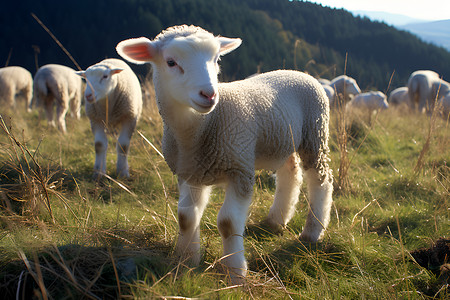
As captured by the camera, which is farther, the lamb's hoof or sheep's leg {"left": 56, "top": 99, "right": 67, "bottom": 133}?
sheep's leg {"left": 56, "top": 99, "right": 67, "bottom": 133}

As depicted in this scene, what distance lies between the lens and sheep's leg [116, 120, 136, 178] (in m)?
4.30

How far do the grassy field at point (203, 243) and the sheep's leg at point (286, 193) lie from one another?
0.12 meters

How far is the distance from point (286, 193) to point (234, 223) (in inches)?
42.6

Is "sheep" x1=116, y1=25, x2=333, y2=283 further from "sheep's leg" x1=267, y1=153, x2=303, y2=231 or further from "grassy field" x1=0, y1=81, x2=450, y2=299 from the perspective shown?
"sheep's leg" x1=267, y1=153, x2=303, y2=231

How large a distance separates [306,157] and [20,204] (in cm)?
232

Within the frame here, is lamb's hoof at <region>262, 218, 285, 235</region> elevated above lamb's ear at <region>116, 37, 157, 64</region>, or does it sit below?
below

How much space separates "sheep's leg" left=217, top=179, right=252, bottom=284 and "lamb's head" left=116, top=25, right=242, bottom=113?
23.4 inches

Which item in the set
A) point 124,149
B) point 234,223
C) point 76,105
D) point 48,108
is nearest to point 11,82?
point 76,105

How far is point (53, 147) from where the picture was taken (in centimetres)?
501

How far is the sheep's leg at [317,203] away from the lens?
284 centimetres

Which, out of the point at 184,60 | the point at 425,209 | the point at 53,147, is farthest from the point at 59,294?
the point at 53,147

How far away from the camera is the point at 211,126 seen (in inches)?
83.7

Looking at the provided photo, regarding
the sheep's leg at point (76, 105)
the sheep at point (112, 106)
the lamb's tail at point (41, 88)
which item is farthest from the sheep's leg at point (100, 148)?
the sheep's leg at point (76, 105)

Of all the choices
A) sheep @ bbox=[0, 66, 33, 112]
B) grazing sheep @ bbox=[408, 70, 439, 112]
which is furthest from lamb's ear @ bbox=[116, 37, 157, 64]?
grazing sheep @ bbox=[408, 70, 439, 112]
